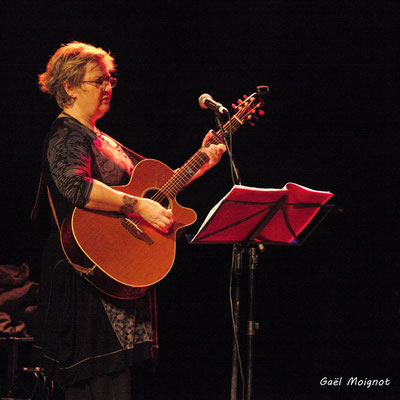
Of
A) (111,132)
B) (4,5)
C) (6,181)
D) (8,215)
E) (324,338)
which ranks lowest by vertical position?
(324,338)

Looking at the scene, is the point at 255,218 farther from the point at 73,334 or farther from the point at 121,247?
the point at 73,334

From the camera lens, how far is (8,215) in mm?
4391

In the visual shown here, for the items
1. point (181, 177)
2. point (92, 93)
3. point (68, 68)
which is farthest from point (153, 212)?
point (68, 68)

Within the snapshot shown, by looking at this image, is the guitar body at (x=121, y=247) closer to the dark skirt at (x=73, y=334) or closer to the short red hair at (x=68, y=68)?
the dark skirt at (x=73, y=334)

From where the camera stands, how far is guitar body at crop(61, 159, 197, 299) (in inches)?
91.1

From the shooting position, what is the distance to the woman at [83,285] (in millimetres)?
2320

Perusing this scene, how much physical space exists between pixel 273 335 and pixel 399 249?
1273 mm

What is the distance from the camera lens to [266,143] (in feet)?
14.8

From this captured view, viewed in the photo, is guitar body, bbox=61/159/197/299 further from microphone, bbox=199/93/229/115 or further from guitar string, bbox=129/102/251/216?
microphone, bbox=199/93/229/115

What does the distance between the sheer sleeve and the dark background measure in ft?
6.64

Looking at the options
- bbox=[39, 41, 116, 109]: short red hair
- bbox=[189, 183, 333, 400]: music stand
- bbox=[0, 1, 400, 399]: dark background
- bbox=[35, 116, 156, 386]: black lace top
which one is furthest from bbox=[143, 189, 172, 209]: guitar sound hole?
bbox=[0, 1, 400, 399]: dark background

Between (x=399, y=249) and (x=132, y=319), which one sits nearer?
(x=132, y=319)

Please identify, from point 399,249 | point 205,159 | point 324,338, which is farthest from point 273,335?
point 205,159

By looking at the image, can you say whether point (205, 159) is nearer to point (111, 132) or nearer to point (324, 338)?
point (111, 132)
